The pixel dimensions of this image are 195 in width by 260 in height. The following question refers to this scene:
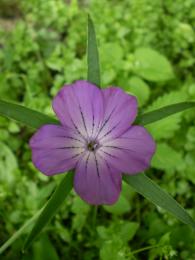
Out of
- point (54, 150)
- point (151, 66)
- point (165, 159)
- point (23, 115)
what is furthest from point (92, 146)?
point (151, 66)

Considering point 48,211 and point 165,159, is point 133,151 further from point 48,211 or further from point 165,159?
point 165,159

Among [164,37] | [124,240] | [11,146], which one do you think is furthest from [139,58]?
[124,240]

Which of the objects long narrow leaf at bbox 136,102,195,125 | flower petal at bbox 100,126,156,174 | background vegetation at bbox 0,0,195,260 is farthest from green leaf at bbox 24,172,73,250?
background vegetation at bbox 0,0,195,260

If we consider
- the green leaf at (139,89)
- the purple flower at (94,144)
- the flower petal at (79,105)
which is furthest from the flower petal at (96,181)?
the green leaf at (139,89)

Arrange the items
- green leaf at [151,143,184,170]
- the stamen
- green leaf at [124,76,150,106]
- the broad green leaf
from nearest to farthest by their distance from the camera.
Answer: the stamen, green leaf at [151,143,184,170], green leaf at [124,76,150,106], the broad green leaf

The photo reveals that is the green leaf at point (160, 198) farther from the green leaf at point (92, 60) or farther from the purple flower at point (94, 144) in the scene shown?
the green leaf at point (92, 60)

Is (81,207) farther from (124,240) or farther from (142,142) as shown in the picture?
(142,142)

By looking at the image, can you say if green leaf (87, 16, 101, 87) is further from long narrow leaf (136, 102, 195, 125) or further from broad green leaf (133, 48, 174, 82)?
broad green leaf (133, 48, 174, 82)
